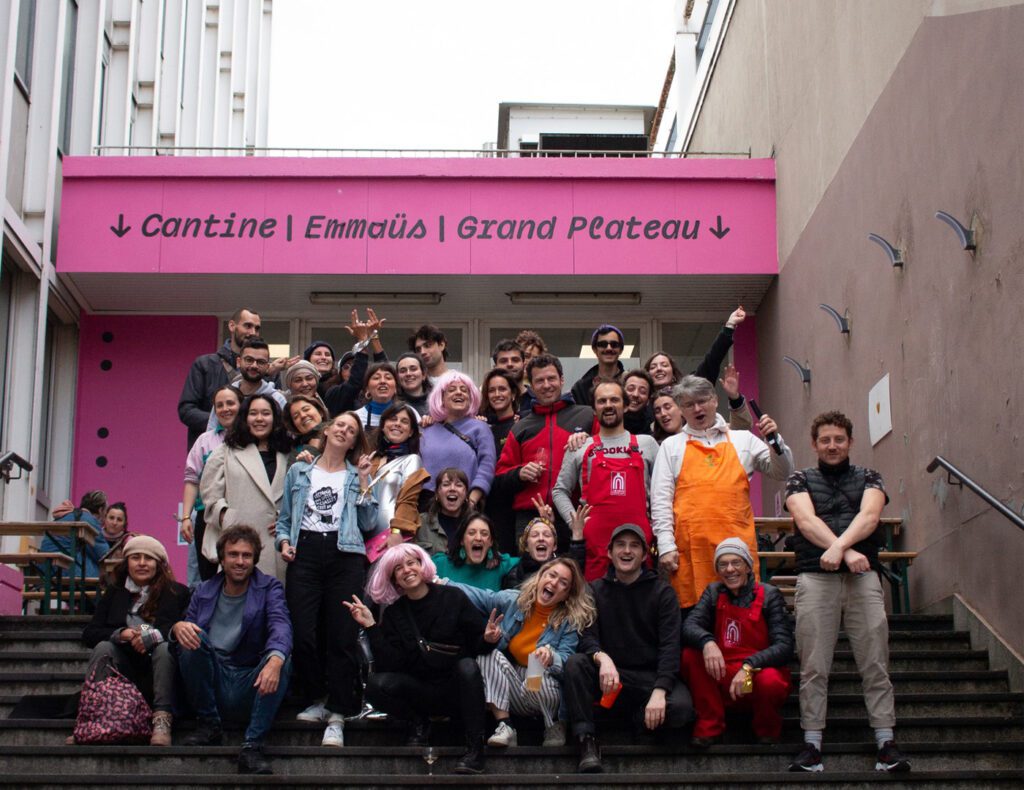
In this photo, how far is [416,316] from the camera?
1569 centimetres

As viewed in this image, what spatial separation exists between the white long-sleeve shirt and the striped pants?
Answer: 3.57ft

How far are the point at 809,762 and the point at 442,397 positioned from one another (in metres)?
3.42

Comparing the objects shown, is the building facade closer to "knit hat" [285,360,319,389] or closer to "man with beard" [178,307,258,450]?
"knit hat" [285,360,319,389]

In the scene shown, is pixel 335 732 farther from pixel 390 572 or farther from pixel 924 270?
pixel 924 270

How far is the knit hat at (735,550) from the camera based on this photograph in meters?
7.73

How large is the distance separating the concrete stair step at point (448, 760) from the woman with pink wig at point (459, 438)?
2.03 meters

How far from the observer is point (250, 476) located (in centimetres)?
870

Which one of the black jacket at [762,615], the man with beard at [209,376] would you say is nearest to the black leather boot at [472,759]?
the black jacket at [762,615]

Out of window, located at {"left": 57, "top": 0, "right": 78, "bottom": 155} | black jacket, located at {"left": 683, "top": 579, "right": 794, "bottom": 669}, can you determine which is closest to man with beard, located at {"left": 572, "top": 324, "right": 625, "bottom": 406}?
black jacket, located at {"left": 683, "top": 579, "right": 794, "bottom": 669}

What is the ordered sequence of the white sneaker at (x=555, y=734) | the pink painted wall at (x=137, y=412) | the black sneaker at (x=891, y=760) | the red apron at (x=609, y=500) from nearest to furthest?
the black sneaker at (x=891, y=760)
the white sneaker at (x=555, y=734)
the red apron at (x=609, y=500)
the pink painted wall at (x=137, y=412)

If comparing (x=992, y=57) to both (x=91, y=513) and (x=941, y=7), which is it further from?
(x=91, y=513)

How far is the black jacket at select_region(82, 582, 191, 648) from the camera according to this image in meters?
8.00

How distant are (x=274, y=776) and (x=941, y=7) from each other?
6.46 m

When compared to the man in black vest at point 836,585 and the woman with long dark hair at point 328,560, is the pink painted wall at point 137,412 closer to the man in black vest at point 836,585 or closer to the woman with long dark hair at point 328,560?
the woman with long dark hair at point 328,560
